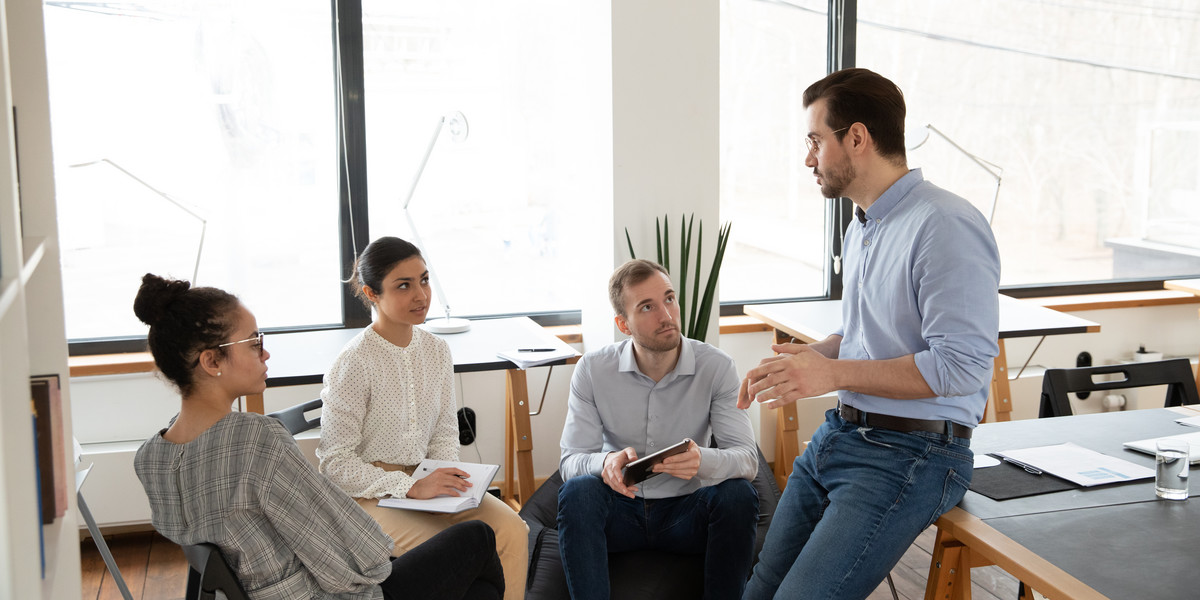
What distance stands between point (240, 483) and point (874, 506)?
1.16 meters

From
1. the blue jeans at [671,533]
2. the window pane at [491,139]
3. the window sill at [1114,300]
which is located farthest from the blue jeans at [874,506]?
the window sill at [1114,300]

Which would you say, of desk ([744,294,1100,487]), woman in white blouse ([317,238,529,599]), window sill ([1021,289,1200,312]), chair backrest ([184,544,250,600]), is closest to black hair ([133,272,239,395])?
chair backrest ([184,544,250,600])

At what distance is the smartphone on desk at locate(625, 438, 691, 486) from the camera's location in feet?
7.09

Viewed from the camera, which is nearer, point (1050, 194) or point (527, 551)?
point (527, 551)

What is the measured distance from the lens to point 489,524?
240 centimetres

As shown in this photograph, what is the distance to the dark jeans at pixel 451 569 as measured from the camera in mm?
1875

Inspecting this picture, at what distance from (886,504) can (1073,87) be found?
3612mm

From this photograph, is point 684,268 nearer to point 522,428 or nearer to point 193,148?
point 522,428

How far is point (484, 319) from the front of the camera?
13.2ft

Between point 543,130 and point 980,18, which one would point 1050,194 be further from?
point 543,130

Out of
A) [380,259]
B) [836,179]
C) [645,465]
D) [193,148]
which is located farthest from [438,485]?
[193,148]

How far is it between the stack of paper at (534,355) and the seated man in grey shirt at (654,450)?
374 mm

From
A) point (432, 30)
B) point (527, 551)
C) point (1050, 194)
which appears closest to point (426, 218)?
point (432, 30)

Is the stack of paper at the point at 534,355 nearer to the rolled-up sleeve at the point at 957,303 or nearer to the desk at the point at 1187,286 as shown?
the rolled-up sleeve at the point at 957,303
